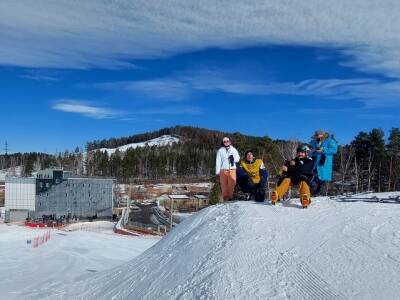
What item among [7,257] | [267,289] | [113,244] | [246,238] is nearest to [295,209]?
[246,238]

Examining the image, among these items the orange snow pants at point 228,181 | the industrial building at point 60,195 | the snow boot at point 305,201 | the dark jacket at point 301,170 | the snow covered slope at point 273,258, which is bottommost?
the industrial building at point 60,195

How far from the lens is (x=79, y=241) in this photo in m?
32.8

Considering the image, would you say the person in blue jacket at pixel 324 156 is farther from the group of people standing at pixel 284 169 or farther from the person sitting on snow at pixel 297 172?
the person sitting on snow at pixel 297 172

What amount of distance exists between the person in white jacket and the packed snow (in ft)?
16.2

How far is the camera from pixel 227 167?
11.6 metres

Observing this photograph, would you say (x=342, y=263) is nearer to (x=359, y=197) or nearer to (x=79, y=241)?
(x=359, y=197)

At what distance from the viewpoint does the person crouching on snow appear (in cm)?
1119

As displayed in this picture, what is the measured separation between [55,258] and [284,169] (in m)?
18.0

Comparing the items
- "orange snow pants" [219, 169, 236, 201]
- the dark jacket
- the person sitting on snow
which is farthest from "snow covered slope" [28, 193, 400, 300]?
"orange snow pants" [219, 169, 236, 201]

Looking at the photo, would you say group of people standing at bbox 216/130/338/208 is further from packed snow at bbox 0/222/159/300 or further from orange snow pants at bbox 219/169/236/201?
packed snow at bbox 0/222/159/300

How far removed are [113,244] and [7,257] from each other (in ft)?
23.7

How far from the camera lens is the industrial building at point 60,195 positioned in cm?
6112

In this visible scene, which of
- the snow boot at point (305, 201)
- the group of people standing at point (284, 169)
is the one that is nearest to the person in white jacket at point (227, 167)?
the group of people standing at point (284, 169)

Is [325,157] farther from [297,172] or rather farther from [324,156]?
[297,172]
